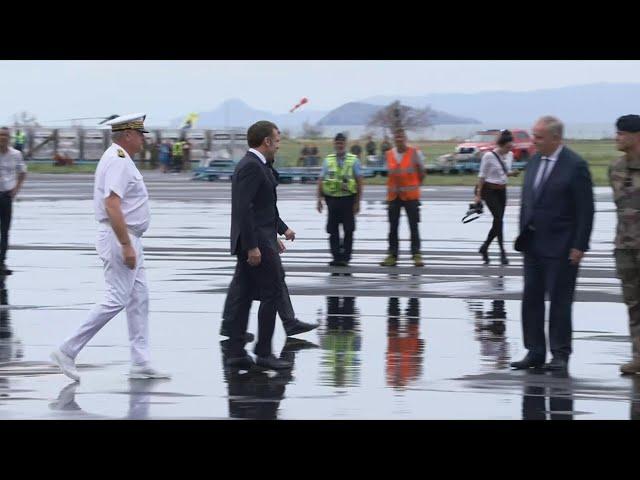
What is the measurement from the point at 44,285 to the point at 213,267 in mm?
2918

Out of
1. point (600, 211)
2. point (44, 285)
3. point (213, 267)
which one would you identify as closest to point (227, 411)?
point (44, 285)

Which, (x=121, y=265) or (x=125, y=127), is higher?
(x=125, y=127)

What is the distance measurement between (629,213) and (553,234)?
1.94 ft

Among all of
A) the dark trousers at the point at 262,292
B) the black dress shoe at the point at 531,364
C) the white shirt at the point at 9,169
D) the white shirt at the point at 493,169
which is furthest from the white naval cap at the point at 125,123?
the white shirt at the point at 493,169

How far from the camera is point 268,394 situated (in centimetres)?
975

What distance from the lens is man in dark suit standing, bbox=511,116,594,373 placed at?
10.8 m

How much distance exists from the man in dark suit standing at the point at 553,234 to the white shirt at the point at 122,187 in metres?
2.85

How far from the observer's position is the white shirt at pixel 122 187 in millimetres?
10102

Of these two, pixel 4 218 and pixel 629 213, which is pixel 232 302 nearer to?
pixel 629 213

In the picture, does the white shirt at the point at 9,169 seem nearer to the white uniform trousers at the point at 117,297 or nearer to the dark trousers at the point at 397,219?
the dark trousers at the point at 397,219

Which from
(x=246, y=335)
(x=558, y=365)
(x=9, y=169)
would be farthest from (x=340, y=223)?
(x=558, y=365)

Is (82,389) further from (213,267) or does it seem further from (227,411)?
(213,267)

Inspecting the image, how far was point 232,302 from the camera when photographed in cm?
1166

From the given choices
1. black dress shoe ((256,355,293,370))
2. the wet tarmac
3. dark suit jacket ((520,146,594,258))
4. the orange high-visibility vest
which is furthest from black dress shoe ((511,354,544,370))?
the orange high-visibility vest
